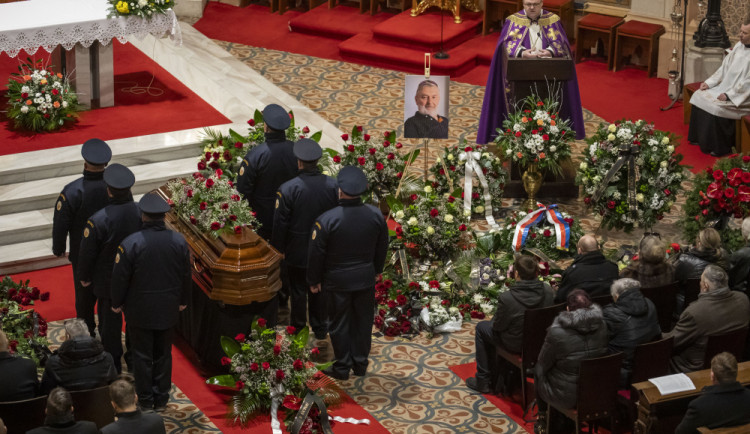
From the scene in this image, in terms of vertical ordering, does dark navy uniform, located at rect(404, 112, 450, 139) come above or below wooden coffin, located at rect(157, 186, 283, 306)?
above

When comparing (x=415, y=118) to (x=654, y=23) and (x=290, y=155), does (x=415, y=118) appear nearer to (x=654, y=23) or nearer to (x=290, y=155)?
(x=290, y=155)

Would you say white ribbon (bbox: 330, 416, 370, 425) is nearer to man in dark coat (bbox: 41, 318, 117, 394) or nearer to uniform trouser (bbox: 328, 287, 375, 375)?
uniform trouser (bbox: 328, 287, 375, 375)

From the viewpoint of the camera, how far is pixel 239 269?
29.2 feet

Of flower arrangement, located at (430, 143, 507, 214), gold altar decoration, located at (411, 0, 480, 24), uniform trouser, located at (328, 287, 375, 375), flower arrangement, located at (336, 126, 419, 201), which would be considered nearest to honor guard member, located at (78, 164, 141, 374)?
uniform trouser, located at (328, 287, 375, 375)

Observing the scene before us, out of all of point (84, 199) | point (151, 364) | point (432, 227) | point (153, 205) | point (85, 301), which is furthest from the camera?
point (432, 227)

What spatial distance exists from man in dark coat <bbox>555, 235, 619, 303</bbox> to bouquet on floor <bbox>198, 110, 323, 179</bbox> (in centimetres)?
313

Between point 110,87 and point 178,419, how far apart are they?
219 inches

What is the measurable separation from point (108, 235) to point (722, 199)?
5.17 m

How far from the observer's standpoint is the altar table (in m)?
12.6

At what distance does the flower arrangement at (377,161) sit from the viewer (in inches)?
467

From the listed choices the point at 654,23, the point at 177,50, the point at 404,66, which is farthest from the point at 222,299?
the point at 654,23

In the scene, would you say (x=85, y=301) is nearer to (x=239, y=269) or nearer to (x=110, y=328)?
(x=110, y=328)

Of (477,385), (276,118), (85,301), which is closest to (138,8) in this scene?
(276,118)

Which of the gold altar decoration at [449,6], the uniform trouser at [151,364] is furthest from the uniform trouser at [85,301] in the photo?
the gold altar decoration at [449,6]
